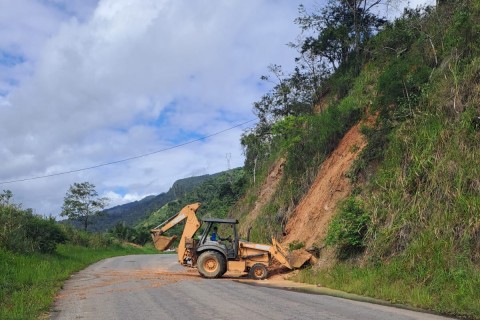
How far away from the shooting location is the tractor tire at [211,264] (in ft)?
54.9

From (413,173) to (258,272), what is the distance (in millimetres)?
6791

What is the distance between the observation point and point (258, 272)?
55.1 ft

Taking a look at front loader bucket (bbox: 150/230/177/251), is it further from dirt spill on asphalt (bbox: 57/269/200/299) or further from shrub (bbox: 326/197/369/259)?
shrub (bbox: 326/197/369/259)

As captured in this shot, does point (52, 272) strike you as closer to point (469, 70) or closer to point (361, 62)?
point (469, 70)

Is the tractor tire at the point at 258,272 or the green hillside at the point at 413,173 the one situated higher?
the green hillside at the point at 413,173

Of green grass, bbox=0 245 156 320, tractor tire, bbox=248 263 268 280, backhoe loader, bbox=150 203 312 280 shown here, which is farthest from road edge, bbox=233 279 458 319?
green grass, bbox=0 245 156 320

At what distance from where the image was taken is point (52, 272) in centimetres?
1612

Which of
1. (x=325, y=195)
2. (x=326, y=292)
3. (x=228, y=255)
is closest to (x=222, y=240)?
(x=228, y=255)

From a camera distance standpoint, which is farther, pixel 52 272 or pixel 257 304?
pixel 52 272

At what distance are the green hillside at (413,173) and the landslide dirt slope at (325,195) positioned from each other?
0.85 meters

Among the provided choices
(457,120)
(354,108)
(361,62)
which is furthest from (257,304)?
(361,62)

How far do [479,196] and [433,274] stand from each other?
2523 mm

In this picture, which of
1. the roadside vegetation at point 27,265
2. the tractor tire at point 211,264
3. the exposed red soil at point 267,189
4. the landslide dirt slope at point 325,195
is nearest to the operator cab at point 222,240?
the tractor tire at point 211,264

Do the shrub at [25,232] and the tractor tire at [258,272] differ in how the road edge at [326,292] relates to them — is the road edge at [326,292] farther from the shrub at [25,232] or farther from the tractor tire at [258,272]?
the shrub at [25,232]
